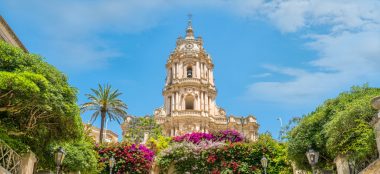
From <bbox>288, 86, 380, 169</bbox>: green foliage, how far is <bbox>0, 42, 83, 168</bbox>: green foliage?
Answer: 1158cm

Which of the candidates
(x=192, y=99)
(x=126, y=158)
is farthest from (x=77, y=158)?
(x=192, y=99)

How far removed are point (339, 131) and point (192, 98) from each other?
48247 mm

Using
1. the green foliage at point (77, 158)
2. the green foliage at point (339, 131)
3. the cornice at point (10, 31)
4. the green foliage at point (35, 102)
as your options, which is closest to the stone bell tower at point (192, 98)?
the cornice at point (10, 31)

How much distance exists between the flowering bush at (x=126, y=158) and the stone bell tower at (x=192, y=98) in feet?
86.8

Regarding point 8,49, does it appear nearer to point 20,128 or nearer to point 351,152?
point 20,128

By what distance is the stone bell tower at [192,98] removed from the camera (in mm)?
62406

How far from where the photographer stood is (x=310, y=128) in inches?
867

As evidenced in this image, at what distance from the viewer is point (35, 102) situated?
53.6ft

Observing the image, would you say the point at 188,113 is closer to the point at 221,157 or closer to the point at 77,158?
the point at 221,157

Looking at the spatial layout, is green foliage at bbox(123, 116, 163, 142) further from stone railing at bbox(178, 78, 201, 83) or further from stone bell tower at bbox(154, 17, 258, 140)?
stone railing at bbox(178, 78, 201, 83)

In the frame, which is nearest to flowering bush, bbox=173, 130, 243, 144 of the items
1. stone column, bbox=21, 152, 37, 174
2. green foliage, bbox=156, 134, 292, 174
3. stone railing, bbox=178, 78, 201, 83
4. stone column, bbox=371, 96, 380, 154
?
green foliage, bbox=156, 134, 292, 174

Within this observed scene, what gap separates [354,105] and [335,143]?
190 centimetres

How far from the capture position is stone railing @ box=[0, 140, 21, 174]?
14030 millimetres


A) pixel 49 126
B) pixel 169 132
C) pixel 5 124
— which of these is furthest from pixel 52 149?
pixel 169 132
